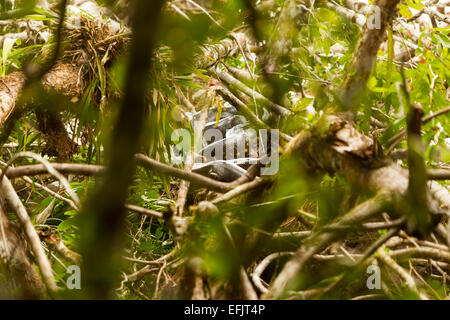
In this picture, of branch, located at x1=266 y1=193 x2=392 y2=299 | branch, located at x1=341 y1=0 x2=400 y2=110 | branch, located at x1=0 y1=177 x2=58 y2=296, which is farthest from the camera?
branch, located at x1=341 y1=0 x2=400 y2=110

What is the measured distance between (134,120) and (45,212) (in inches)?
78.3

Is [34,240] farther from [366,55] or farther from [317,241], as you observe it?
[366,55]

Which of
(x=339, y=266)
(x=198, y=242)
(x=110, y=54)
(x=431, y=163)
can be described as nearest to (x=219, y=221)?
(x=198, y=242)

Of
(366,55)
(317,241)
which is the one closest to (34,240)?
(317,241)

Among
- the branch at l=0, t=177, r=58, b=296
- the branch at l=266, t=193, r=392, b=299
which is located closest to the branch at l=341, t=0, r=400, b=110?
the branch at l=266, t=193, r=392, b=299

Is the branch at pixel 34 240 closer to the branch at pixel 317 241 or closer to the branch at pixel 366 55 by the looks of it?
the branch at pixel 317 241

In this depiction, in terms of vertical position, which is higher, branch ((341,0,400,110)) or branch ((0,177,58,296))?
branch ((341,0,400,110))

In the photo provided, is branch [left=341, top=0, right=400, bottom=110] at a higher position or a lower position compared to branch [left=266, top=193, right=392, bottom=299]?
higher

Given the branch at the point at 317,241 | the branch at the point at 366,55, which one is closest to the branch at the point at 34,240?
the branch at the point at 317,241

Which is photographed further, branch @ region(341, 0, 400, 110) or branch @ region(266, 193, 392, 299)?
branch @ region(341, 0, 400, 110)

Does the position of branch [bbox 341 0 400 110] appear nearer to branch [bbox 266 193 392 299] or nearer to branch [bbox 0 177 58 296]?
branch [bbox 266 193 392 299]

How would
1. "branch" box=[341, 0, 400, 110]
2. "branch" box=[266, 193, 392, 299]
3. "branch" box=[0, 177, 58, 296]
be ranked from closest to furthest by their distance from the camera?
"branch" box=[266, 193, 392, 299]
"branch" box=[0, 177, 58, 296]
"branch" box=[341, 0, 400, 110]
